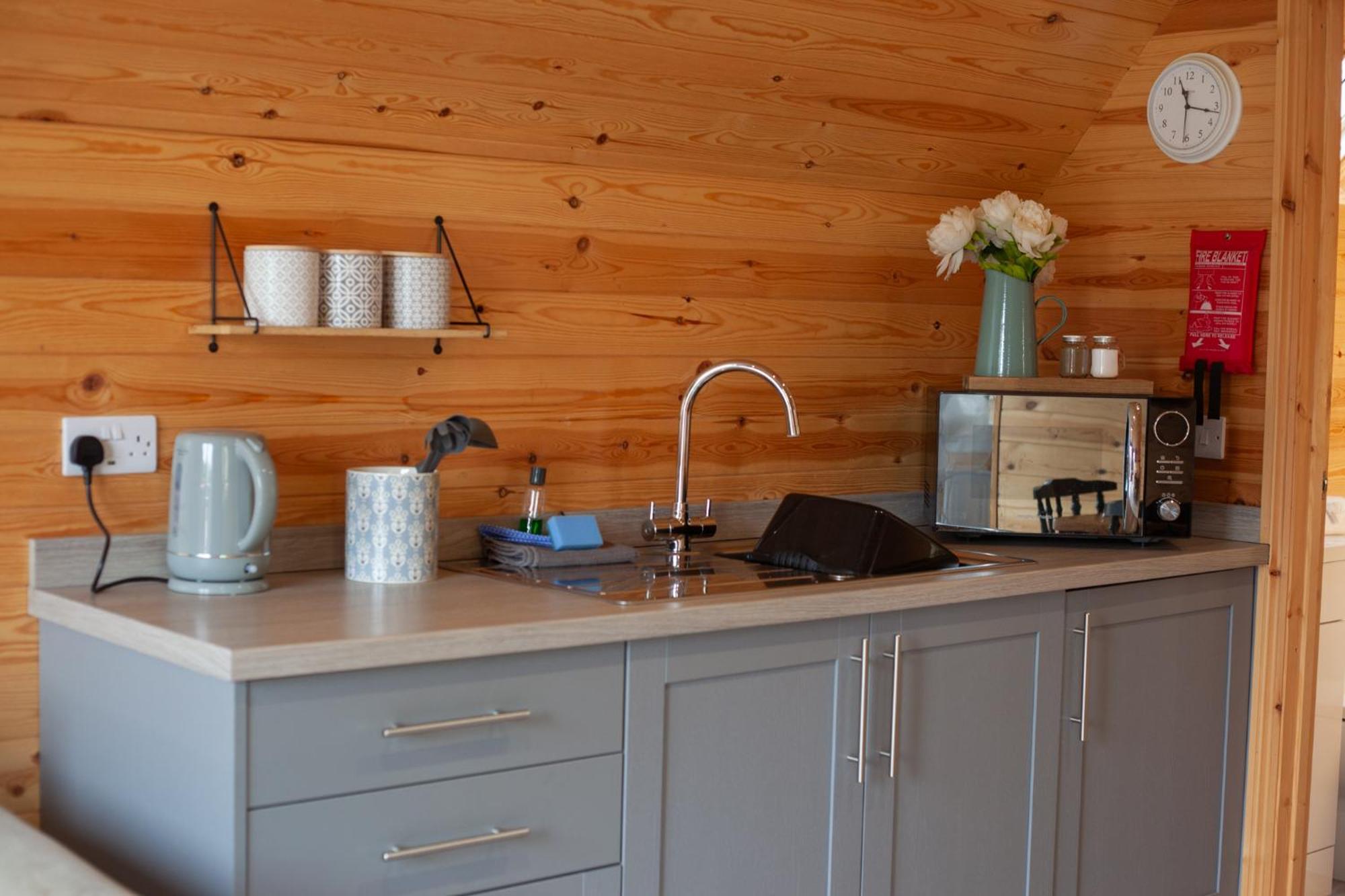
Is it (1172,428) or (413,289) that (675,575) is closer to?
(413,289)

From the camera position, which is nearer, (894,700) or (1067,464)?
(894,700)

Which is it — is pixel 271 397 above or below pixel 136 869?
above

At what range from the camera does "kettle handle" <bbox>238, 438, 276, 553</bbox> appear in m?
2.05

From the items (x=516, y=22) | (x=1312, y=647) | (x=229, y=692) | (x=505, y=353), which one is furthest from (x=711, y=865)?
(x=1312, y=647)

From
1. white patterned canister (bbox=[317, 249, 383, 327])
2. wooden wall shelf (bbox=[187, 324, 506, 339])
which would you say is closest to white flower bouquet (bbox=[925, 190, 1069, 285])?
wooden wall shelf (bbox=[187, 324, 506, 339])

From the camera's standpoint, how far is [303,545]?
234 centimetres

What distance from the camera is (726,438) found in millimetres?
2902

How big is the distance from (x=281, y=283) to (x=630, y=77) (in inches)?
28.5

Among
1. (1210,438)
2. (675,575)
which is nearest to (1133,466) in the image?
(1210,438)

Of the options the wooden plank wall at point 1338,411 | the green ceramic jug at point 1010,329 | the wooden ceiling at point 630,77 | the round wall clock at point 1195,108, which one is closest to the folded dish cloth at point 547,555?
the wooden ceiling at point 630,77

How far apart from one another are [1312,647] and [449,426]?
1.87 meters

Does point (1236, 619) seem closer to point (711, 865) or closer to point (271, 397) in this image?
point (711, 865)

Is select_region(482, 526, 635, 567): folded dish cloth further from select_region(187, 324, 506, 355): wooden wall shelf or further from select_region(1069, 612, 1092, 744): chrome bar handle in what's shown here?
select_region(1069, 612, 1092, 744): chrome bar handle

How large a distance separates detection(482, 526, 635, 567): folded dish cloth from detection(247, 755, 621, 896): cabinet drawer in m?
0.48
